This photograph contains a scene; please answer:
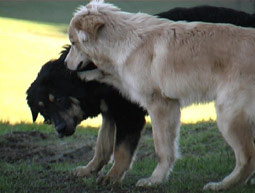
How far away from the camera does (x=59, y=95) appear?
22.3 ft

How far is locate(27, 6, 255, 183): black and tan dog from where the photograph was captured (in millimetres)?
6480

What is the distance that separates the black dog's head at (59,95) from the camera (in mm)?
6773

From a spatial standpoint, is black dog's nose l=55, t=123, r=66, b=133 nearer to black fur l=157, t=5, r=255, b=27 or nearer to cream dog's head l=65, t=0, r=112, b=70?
cream dog's head l=65, t=0, r=112, b=70

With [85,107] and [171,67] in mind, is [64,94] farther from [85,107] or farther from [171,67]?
[171,67]

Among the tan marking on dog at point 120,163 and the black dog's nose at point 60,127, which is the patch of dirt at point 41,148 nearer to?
the black dog's nose at point 60,127

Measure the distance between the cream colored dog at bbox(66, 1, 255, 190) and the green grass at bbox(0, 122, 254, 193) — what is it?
12.2 inches

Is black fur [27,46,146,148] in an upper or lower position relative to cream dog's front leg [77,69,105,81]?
lower

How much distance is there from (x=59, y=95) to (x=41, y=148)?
2.05 metres

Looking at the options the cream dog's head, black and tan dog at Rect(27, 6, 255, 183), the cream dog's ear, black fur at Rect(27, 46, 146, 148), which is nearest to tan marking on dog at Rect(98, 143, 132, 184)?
black and tan dog at Rect(27, 6, 255, 183)

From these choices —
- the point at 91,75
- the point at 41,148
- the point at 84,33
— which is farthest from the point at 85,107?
the point at 41,148

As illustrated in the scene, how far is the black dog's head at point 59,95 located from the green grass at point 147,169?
671mm

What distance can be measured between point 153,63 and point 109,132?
158 centimetres

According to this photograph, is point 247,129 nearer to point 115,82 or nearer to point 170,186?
point 170,186

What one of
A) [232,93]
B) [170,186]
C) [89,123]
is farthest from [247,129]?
[89,123]
